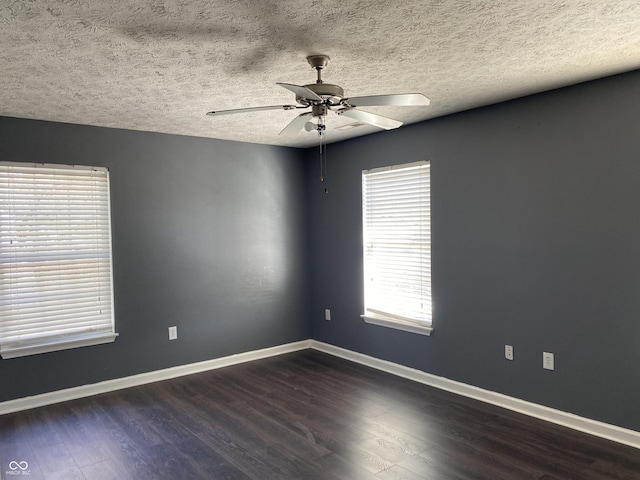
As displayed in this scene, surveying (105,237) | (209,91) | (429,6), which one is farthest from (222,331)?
(429,6)

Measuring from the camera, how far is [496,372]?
3.68m

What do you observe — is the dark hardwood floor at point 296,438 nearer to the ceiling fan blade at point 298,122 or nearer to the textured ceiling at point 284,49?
the ceiling fan blade at point 298,122

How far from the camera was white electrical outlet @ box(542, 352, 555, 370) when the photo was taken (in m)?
3.33

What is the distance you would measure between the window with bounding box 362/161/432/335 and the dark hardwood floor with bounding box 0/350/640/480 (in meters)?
0.67

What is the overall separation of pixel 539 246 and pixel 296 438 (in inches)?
85.7

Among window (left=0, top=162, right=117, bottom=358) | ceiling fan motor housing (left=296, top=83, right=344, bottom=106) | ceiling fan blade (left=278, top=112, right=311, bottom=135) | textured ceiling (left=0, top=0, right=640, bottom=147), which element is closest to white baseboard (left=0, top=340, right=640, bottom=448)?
window (left=0, top=162, right=117, bottom=358)

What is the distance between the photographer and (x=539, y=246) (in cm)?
338

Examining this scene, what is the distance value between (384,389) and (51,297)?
2.93 metres

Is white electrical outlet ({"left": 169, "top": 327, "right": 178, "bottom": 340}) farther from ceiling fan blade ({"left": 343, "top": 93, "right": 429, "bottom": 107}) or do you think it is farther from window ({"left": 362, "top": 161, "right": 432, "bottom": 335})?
ceiling fan blade ({"left": 343, "top": 93, "right": 429, "bottom": 107})

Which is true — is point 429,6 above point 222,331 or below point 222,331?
above

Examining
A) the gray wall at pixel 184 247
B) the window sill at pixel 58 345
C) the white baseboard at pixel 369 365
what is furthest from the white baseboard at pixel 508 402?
the window sill at pixel 58 345

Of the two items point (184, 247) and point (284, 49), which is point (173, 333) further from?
point (284, 49)

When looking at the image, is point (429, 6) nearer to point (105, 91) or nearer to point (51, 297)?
point (105, 91)

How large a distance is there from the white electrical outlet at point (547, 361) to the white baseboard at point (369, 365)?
293mm
